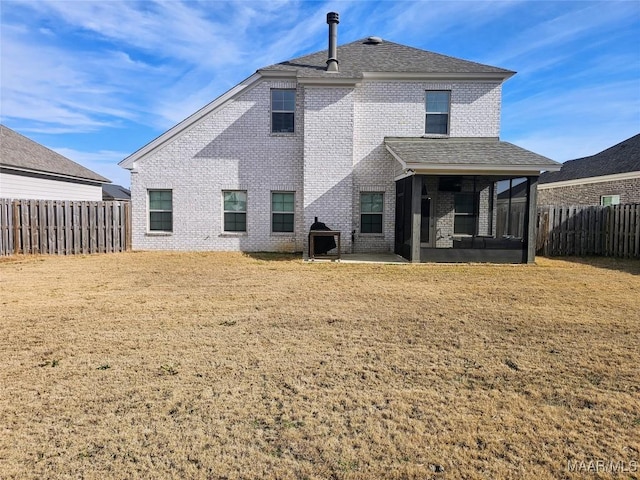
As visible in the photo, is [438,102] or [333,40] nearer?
[333,40]

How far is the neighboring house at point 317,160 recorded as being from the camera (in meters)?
13.3

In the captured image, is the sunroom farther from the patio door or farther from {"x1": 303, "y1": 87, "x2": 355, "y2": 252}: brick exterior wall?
{"x1": 303, "y1": 87, "x2": 355, "y2": 252}: brick exterior wall

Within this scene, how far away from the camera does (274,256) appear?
512 inches

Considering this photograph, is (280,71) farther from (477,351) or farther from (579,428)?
(579,428)

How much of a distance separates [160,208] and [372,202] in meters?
8.09

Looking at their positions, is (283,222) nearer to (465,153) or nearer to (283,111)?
(283,111)

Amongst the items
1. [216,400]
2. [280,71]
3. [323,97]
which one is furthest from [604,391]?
[280,71]

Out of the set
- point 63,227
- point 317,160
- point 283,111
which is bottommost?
point 63,227

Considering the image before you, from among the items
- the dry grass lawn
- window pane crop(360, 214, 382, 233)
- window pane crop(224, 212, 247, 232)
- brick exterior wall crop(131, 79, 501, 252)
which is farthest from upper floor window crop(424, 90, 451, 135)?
the dry grass lawn

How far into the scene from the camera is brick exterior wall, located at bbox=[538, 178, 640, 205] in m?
20.0

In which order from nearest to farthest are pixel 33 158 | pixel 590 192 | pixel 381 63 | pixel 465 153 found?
pixel 465 153 < pixel 381 63 < pixel 33 158 < pixel 590 192

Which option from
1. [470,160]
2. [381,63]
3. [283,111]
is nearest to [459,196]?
[470,160]

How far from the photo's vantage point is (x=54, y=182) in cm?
1858

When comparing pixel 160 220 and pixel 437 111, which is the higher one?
pixel 437 111
